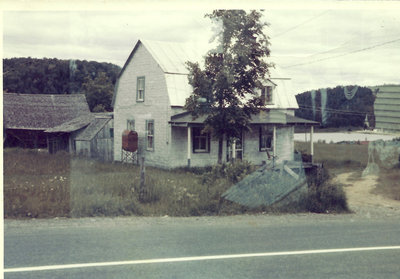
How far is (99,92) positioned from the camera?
1100 cm

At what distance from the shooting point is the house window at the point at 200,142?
45.5 ft

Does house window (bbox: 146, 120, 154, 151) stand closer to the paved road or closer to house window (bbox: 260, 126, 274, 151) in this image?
house window (bbox: 260, 126, 274, 151)

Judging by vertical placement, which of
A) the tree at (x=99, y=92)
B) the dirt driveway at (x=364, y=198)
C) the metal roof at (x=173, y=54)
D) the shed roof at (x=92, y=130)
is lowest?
the dirt driveway at (x=364, y=198)

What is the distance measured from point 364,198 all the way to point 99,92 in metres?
7.56

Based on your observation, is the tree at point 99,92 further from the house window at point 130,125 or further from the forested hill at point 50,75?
the house window at point 130,125

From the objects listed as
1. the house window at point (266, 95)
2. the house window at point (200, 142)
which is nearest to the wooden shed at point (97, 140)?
the house window at point (200, 142)

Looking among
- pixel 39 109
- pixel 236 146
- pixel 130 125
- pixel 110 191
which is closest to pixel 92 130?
pixel 39 109

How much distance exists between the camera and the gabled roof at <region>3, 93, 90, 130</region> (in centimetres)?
900

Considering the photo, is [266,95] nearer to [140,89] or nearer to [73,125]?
[140,89]

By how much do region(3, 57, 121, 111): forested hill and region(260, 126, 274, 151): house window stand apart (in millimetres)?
6008

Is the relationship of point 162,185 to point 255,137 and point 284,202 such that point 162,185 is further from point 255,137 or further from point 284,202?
point 255,137

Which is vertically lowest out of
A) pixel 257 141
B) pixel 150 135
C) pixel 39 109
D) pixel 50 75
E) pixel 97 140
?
pixel 257 141

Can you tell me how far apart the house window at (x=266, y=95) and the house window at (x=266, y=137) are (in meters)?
1.44

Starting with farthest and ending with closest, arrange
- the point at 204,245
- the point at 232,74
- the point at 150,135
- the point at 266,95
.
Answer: the point at 150,135 < the point at 266,95 < the point at 232,74 < the point at 204,245
